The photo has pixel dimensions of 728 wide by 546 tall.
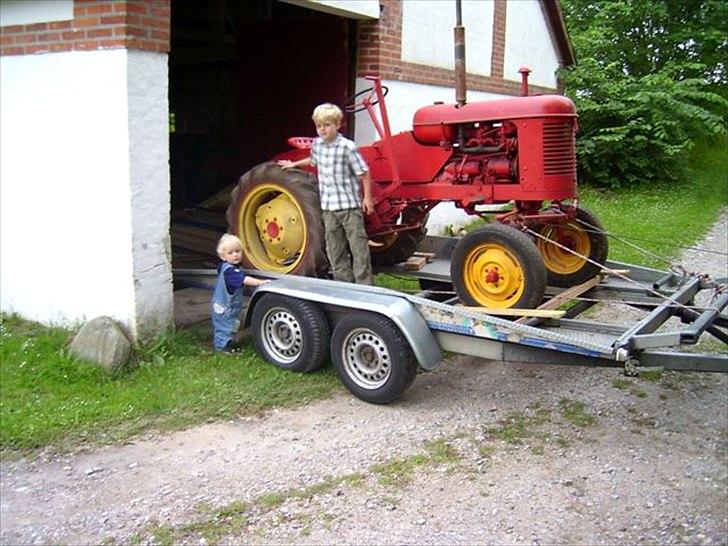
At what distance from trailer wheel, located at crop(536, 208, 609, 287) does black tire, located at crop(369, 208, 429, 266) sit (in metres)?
1.09

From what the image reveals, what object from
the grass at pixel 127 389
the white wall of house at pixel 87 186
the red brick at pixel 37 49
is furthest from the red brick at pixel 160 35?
the grass at pixel 127 389

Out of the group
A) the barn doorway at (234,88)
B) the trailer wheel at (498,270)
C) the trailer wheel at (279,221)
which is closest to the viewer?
the trailer wheel at (498,270)

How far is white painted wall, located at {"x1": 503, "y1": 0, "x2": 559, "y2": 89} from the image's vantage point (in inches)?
499

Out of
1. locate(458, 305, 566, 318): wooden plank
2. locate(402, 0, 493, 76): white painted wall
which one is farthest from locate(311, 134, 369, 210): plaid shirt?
locate(402, 0, 493, 76): white painted wall

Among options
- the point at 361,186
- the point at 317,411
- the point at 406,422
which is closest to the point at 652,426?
the point at 406,422

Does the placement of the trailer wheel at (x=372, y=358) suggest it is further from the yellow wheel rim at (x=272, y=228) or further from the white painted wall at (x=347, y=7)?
the white painted wall at (x=347, y=7)

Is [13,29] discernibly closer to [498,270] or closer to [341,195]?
[341,195]

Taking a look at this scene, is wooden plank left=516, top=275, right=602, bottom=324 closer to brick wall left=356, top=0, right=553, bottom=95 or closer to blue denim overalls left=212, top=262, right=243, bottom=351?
blue denim overalls left=212, top=262, right=243, bottom=351

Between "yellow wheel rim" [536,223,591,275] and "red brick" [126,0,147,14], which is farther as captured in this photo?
"yellow wheel rim" [536,223,591,275]

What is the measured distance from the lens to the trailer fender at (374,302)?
4.95 m

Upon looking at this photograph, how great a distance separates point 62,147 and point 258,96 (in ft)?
14.5

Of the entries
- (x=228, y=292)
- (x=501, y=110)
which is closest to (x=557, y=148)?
(x=501, y=110)

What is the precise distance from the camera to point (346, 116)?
8711mm

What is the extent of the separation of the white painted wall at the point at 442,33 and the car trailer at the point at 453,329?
173 inches
